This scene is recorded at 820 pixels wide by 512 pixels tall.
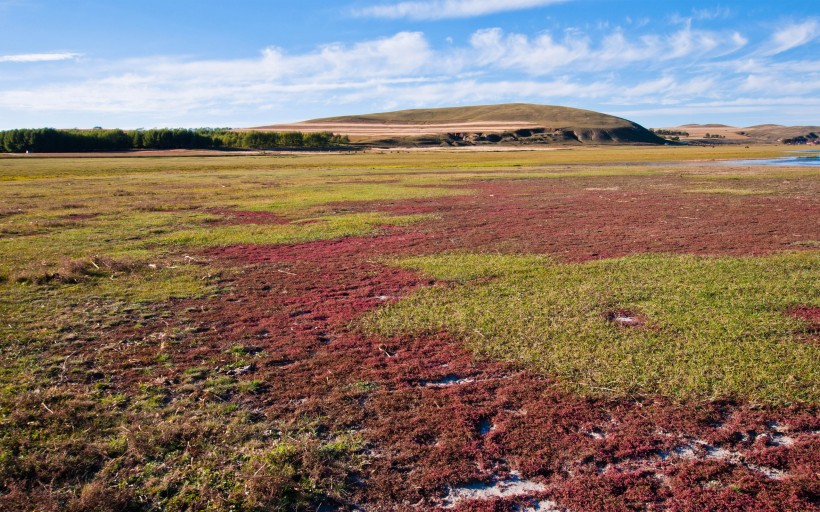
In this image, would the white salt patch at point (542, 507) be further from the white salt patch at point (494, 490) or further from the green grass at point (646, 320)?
the green grass at point (646, 320)

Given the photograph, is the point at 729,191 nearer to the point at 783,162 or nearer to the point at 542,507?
the point at 542,507

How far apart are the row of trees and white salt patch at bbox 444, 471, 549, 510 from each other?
167411 mm

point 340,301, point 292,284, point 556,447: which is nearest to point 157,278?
point 292,284

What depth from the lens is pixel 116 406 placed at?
26.7 feet

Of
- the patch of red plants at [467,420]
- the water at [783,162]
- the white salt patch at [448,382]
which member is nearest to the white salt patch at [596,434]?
the patch of red plants at [467,420]

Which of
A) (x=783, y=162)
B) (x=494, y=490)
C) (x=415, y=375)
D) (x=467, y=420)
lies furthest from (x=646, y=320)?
(x=783, y=162)

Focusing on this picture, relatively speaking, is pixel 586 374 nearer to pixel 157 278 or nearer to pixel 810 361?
Answer: pixel 810 361

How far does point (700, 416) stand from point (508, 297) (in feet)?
21.0

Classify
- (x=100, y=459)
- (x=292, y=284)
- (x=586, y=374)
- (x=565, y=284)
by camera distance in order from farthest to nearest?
(x=292, y=284), (x=565, y=284), (x=586, y=374), (x=100, y=459)

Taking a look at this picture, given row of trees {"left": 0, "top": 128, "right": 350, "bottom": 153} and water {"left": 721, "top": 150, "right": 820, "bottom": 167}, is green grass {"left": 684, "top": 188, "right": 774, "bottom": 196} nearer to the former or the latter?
water {"left": 721, "top": 150, "right": 820, "bottom": 167}

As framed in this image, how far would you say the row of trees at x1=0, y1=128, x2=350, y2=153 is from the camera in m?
143

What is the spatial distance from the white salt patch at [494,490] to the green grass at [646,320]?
2.71 metres

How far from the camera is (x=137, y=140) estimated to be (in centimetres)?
15550

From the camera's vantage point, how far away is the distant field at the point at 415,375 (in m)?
6.29
